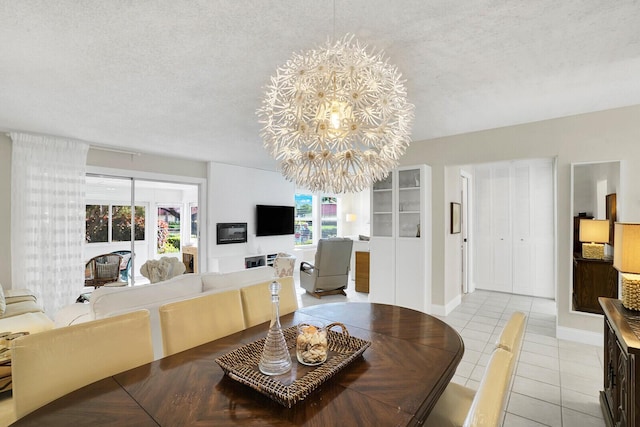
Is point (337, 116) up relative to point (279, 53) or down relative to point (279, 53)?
down

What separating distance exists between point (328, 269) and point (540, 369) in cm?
304

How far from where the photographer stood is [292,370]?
1.27 m

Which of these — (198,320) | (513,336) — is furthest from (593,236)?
(198,320)

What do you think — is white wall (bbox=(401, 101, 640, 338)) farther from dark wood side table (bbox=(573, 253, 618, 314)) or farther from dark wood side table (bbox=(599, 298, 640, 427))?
dark wood side table (bbox=(599, 298, 640, 427))

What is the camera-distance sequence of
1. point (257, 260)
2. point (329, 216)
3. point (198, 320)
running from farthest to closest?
point (329, 216), point (257, 260), point (198, 320)

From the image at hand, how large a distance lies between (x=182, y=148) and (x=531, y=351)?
5281 mm

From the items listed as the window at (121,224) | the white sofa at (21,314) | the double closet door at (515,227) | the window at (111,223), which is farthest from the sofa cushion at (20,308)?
the double closet door at (515,227)

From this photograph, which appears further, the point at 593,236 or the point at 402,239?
the point at 402,239

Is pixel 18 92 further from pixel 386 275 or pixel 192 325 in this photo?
pixel 386 275

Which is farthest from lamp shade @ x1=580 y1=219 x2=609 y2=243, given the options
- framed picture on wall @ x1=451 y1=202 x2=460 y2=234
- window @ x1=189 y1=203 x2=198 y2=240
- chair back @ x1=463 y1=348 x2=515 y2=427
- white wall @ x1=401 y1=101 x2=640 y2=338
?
window @ x1=189 y1=203 x2=198 y2=240

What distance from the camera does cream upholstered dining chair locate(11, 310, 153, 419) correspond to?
113cm

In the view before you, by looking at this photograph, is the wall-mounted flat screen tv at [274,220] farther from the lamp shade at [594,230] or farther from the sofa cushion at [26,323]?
the lamp shade at [594,230]

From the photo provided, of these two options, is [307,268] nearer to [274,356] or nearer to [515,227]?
[515,227]

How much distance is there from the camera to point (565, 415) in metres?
2.08
